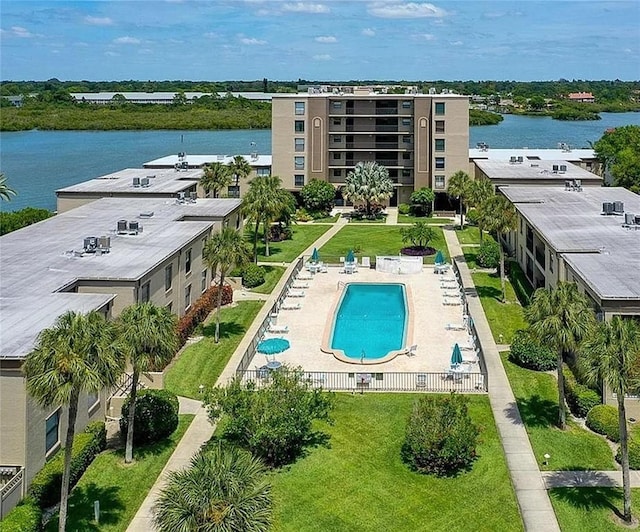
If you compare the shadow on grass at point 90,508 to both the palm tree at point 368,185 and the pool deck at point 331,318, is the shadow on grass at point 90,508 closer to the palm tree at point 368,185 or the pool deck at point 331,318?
the pool deck at point 331,318

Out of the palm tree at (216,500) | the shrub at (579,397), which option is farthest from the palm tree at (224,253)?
the palm tree at (216,500)

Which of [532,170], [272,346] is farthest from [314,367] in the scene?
[532,170]

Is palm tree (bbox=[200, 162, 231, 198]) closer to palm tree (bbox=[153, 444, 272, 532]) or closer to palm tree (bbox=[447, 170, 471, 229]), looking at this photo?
palm tree (bbox=[447, 170, 471, 229])

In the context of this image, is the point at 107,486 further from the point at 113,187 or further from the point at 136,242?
the point at 113,187

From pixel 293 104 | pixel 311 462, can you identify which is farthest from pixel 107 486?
pixel 293 104

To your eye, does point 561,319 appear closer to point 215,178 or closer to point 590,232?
point 590,232

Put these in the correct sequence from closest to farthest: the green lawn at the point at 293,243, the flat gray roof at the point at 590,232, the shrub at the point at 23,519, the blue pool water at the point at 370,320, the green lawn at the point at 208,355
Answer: the shrub at the point at 23,519 → the flat gray roof at the point at 590,232 → the green lawn at the point at 208,355 → the blue pool water at the point at 370,320 → the green lawn at the point at 293,243
